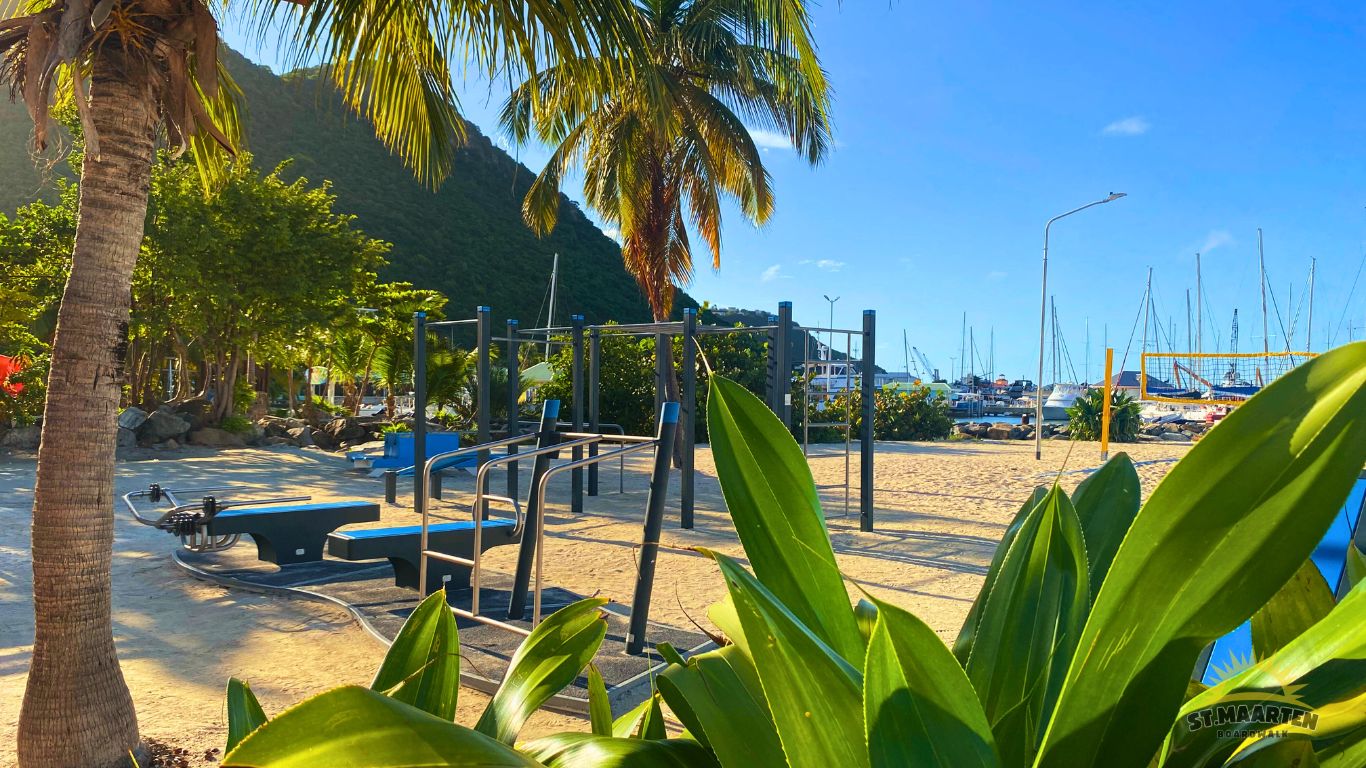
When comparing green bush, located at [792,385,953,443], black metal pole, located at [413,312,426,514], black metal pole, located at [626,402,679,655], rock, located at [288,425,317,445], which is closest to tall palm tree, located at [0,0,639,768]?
black metal pole, located at [626,402,679,655]

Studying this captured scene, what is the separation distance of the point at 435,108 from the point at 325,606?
3.16 metres

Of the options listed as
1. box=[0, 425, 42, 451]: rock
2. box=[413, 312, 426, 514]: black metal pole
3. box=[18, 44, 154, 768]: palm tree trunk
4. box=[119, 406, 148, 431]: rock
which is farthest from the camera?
box=[119, 406, 148, 431]: rock

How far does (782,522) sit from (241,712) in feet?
1.41

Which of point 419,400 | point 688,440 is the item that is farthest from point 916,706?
point 419,400

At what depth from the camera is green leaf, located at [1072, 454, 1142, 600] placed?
63 centimetres

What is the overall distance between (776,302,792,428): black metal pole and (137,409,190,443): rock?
11.9 m

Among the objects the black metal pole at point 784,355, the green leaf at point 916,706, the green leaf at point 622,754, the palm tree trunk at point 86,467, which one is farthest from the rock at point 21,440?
the green leaf at point 916,706

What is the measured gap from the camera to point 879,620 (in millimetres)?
384

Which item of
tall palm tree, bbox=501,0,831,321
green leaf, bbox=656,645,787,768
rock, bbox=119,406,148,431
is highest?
tall palm tree, bbox=501,0,831,321

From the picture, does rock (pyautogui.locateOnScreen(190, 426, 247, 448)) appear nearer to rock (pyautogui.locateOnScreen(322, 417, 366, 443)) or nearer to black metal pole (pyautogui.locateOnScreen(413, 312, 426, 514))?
rock (pyautogui.locateOnScreen(322, 417, 366, 443))

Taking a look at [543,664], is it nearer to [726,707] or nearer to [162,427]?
[726,707]

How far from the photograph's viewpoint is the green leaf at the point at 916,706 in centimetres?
40

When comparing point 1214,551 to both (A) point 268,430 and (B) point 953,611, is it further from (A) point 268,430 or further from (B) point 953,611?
(A) point 268,430

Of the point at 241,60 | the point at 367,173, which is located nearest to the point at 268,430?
the point at 367,173
